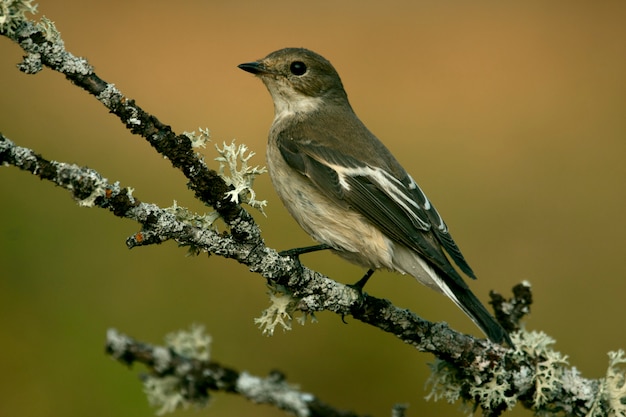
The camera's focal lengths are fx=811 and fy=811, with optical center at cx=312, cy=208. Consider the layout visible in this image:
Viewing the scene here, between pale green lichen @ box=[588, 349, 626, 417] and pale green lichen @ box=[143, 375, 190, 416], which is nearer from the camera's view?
pale green lichen @ box=[143, 375, 190, 416]

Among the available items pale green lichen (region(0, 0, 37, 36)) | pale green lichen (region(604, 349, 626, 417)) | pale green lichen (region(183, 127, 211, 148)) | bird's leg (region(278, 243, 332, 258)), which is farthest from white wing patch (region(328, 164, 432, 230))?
pale green lichen (region(0, 0, 37, 36))

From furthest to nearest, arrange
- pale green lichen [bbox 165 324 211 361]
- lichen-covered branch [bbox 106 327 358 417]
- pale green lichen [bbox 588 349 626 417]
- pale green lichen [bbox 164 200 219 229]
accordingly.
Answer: pale green lichen [bbox 588 349 626 417] < pale green lichen [bbox 164 200 219 229] < pale green lichen [bbox 165 324 211 361] < lichen-covered branch [bbox 106 327 358 417]

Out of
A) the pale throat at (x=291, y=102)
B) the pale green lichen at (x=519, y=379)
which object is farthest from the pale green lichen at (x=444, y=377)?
the pale throat at (x=291, y=102)

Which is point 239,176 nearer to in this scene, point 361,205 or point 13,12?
point 13,12

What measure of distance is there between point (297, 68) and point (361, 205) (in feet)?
3.89

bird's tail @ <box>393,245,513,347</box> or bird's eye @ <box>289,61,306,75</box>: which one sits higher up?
bird's eye @ <box>289,61,306,75</box>

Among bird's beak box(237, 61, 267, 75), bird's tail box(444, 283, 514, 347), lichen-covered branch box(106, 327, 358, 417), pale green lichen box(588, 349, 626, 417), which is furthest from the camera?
bird's beak box(237, 61, 267, 75)

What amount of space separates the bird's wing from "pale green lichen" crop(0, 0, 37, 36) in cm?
173

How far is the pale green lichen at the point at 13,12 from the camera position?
2.04 meters

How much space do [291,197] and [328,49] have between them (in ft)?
9.15

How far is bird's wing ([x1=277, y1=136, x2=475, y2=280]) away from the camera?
3418mm

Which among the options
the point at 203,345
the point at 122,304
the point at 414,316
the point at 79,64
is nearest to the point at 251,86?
the point at 122,304

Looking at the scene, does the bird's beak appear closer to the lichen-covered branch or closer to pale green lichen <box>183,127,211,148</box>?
pale green lichen <box>183,127,211,148</box>

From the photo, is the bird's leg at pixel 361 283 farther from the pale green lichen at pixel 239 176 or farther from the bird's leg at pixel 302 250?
the pale green lichen at pixel 239 176
